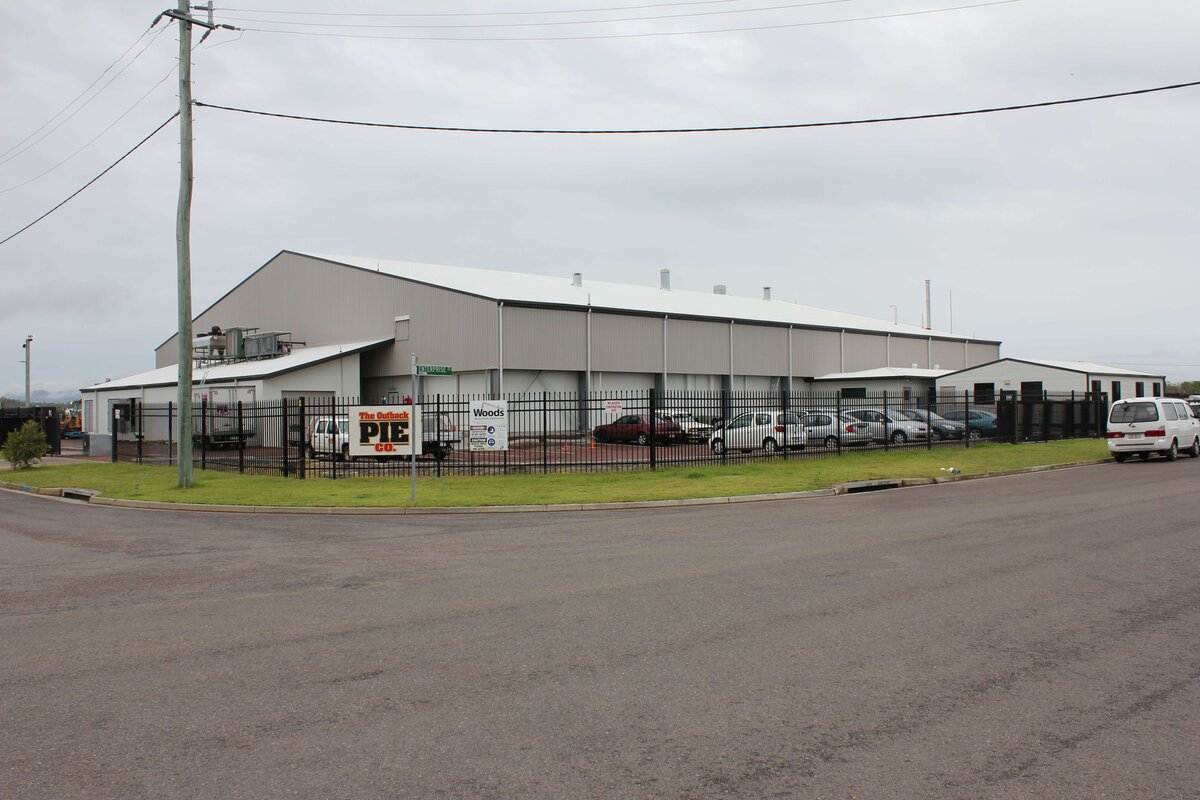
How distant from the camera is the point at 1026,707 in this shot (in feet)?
15.9

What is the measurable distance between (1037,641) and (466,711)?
4105 mm

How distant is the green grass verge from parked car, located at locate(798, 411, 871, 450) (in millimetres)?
809

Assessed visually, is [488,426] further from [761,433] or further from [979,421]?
[979,421]

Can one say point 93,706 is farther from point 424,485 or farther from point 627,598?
point 424,485

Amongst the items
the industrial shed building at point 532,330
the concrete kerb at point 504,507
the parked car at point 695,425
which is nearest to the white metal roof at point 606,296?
the industrial shed building at point 532,330

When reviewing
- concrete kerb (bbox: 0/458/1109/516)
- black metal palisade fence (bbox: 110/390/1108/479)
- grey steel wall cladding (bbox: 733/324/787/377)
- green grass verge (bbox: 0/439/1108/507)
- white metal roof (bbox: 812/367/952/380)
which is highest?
grey steel wall cladding (bbox: 733/324/787/377)

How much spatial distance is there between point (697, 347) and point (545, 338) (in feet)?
33.5

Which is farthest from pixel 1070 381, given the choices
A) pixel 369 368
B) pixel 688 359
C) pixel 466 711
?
pixel 466 711

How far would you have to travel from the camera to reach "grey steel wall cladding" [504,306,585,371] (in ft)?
131

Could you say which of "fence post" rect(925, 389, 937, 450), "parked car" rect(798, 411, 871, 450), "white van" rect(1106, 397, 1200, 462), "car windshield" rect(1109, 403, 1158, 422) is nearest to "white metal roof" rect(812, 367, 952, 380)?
"fence post" rect(925, 389, 937, 450)

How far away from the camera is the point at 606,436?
Result: 33.5 m

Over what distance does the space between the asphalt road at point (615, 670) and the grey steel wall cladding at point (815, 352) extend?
41.9 meters

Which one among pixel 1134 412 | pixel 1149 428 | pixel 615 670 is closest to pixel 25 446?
pixel 615 670

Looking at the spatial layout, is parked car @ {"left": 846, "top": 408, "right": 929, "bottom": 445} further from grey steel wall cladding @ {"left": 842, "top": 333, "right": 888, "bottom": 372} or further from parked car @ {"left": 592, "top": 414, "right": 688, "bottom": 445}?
grey steel wall cladding @ {"left": 842, "top": 333, "right": 888, "bottom": 372}
